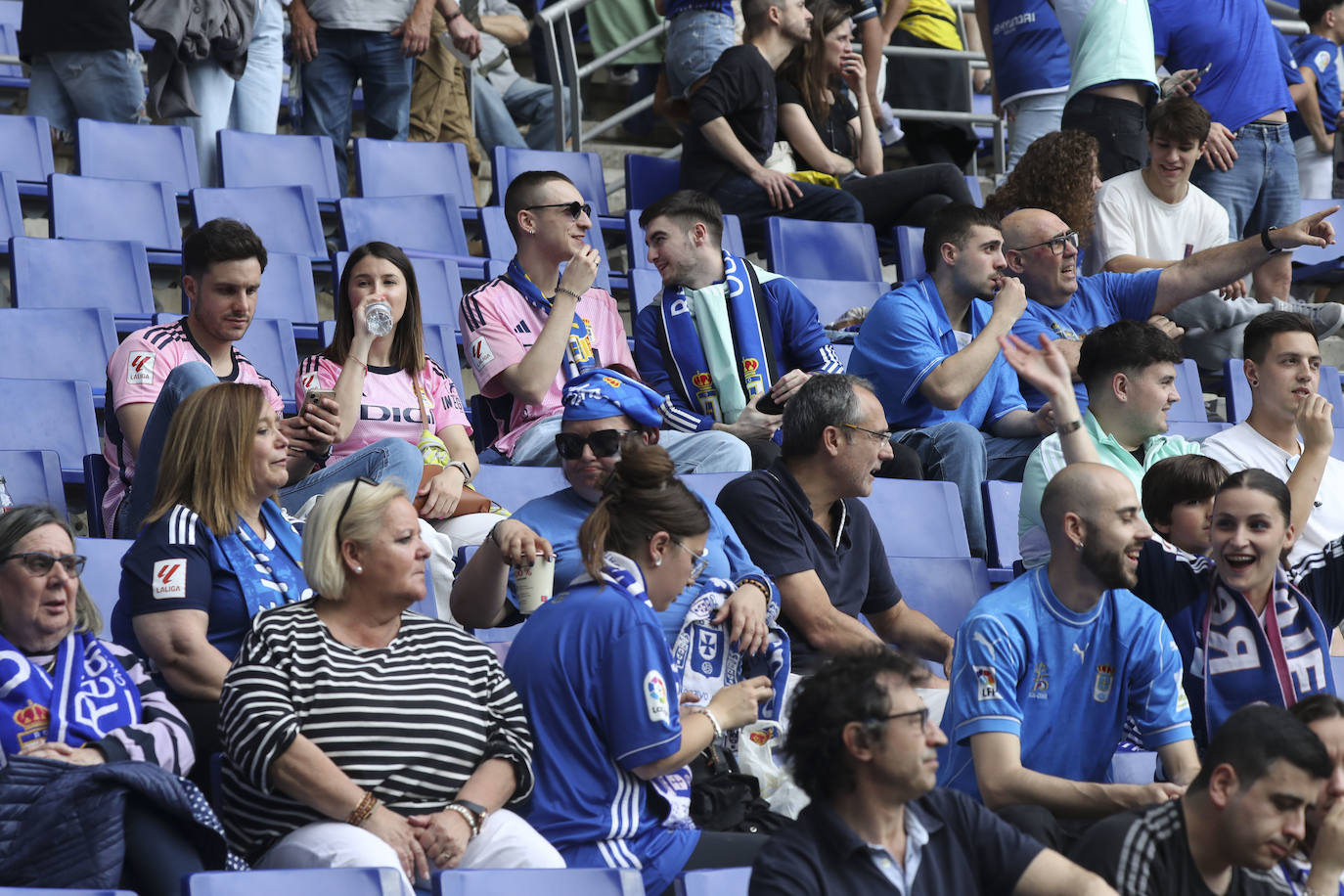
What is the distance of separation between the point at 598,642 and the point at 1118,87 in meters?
3.87

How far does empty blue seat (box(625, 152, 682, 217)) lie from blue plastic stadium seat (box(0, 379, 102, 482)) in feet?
8.01

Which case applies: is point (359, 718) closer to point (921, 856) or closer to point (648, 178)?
point (921, 856)

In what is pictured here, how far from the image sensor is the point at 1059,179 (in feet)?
16.9

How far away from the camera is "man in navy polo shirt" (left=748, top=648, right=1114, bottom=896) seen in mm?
2152

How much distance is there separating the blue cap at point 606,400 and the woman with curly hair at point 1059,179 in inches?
84.4

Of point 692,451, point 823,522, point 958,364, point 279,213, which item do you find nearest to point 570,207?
point 692,451

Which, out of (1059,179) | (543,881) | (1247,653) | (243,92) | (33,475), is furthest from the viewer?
(243,92)

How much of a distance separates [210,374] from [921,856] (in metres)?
1.83

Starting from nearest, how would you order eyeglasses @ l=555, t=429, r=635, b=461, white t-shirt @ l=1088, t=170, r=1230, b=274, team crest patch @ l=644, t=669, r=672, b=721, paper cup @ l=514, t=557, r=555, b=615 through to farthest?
1. team crest patch @ l=644, t=669, r=672, b=721
2. paper cup @ l=514, t=557, r=555, b=615
3. eyeglasses @ l=555, t=429, r=635, b=461
4. white t-shirt @ l=1088, t=170, r=1230, b=274

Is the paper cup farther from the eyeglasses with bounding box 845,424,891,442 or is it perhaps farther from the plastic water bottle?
the plastic water bottle

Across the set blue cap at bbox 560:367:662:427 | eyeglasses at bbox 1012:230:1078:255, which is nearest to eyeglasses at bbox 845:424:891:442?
blue cap at bbox 560:367:662:427

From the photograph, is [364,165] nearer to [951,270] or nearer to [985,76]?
[951,270]

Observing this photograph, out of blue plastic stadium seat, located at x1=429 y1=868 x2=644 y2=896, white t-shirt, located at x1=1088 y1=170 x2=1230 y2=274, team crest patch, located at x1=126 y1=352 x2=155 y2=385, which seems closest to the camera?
blue plastic stadium seat, located at x1=429 y1=868 x2=644 y2=896

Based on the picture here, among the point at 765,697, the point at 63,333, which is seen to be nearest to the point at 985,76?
the point at 63,333
